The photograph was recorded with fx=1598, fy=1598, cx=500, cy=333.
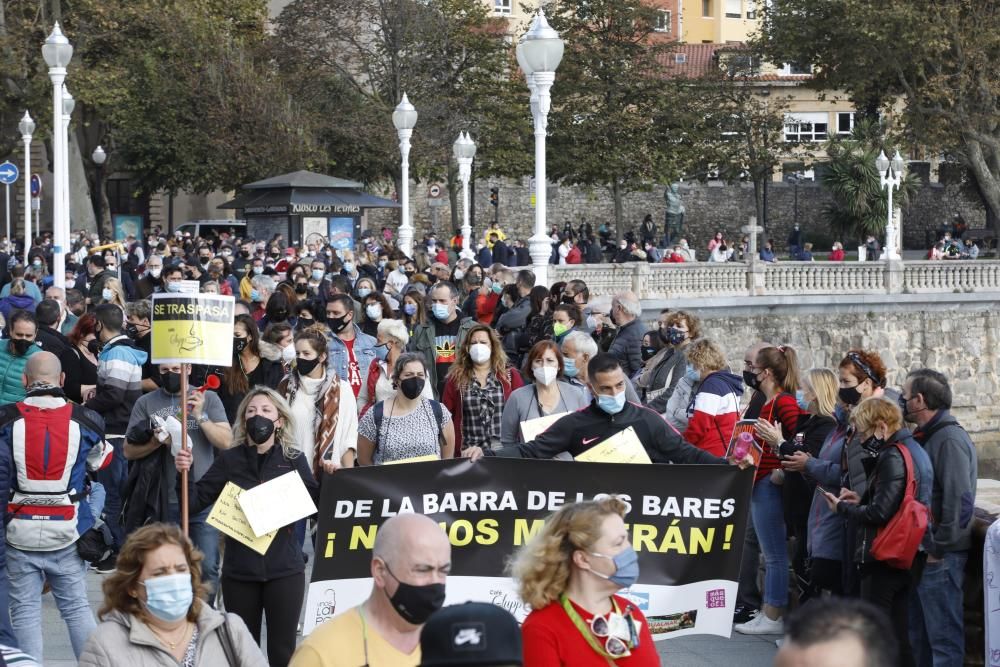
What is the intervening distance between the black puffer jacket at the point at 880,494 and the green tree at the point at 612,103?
46.2m

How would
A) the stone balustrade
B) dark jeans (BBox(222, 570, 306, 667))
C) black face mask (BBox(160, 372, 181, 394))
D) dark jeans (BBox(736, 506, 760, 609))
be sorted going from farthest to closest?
the stone balustrade < dark jeans (BBox(736, 506, 760, 609)) < black face mask (BBox(160, 372, 181, 394)) < dark jeans (BBox(222, 570, 306, 667))

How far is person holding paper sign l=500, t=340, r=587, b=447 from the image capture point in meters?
8.82

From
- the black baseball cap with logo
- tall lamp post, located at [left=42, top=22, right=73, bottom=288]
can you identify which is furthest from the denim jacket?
tall lamp post, located at [left=42, top=22, right=73, bottom=288]

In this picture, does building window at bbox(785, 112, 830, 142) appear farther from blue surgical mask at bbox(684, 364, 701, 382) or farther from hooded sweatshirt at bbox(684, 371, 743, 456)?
hooded sweatshirt at bbox(684, 371, 743, 456)

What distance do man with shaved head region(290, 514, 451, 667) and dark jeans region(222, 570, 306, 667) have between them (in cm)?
249

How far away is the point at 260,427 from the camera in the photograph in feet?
23.0

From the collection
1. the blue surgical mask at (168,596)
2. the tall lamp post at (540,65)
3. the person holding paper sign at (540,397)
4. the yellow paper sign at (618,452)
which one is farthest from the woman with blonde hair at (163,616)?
the tall lamp post at (540,65)

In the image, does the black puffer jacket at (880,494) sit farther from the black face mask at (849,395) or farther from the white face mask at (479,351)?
the white face mask at (479,351)

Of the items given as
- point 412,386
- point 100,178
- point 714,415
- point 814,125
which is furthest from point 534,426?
point 814,125

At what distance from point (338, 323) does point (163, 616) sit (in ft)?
21.7

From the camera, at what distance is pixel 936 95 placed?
146ft

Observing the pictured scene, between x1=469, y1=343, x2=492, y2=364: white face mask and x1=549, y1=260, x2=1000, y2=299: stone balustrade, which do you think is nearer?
x1=469, y1=343, x2=492, y2=364: white face mask

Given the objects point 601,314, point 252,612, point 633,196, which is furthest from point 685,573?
point 633,196

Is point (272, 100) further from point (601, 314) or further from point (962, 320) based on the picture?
point (601, 314)
